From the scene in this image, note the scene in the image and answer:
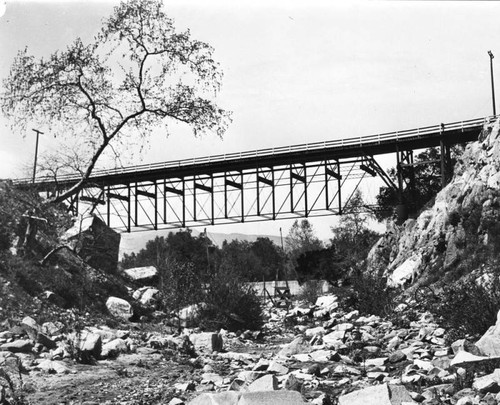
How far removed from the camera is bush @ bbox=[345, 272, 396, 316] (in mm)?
18594

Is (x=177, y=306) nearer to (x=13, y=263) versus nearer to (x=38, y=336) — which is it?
(x=13, y=263)

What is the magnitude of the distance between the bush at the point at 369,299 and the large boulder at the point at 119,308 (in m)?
7.45

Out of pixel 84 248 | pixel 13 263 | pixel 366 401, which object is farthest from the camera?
pixel 84 248

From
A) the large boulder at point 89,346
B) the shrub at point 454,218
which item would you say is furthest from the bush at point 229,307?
the shrub at point 454,218

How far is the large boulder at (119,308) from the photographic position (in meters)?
18.0

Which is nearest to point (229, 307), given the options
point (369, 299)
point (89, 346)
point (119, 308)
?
point (119, 308)

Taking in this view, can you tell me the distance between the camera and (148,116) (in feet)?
64.1

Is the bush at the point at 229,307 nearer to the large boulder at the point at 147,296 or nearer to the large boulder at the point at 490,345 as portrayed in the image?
the large boulder at the point at 147,296

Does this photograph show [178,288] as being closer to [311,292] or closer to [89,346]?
[89,346]

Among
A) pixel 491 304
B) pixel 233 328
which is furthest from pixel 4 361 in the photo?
pixel 233 328

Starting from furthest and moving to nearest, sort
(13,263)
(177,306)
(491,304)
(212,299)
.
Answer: (177,306) → (212,299) → (13,263) → (491,304)

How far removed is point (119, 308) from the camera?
1828 centimetres

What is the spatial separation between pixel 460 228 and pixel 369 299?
25.7ft

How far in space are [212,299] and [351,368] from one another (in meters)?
8.97
